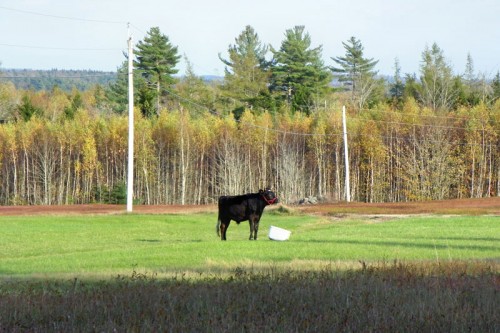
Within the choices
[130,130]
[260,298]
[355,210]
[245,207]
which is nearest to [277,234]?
[245,207]

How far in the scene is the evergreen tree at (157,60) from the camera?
89.4 m

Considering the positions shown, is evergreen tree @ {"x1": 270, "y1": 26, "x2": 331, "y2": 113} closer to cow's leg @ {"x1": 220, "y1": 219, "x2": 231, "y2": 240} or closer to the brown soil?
the brown soil

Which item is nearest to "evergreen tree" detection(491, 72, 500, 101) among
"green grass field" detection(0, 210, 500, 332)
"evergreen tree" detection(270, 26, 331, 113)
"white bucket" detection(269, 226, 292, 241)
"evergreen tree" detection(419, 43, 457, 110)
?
"evergreen tree" detection(419, 43, 457, 110)

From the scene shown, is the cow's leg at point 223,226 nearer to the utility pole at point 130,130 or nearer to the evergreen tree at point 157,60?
the utility pole at point 130,130

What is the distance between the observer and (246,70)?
9875 cm

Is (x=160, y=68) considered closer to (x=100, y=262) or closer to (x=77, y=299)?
(x=100, y=262)

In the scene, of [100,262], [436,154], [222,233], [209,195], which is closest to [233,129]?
[209,195]

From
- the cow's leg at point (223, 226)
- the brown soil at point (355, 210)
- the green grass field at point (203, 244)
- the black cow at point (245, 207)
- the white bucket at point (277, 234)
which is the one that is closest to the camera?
the green grass field at point (203, 244)

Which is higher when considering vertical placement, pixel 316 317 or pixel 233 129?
pixel 233 129

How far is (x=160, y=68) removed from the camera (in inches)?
3543

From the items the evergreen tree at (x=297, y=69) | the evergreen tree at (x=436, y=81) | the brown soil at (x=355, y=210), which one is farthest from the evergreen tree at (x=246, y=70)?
the brown soil at (x=355, y=210)

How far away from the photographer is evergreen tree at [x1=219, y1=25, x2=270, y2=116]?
9544 centimetres

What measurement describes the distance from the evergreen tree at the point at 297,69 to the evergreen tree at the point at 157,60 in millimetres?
12571

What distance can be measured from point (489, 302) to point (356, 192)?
62.6 meters
